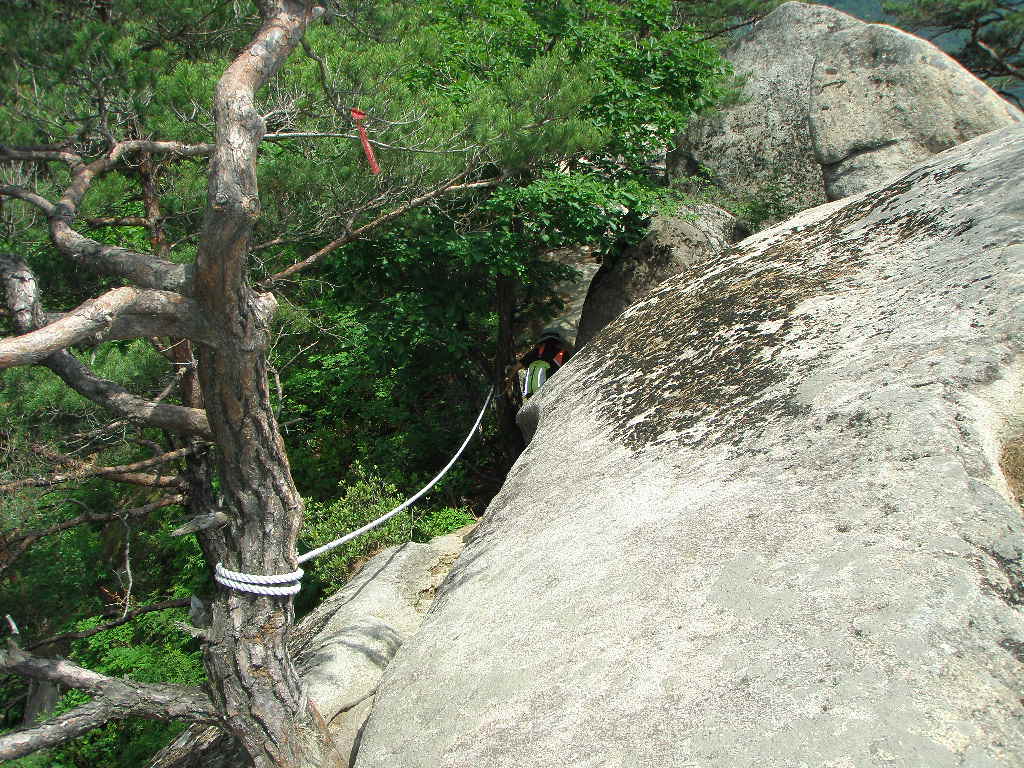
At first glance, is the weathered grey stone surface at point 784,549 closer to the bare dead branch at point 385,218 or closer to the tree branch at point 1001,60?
the bare dead branch at point 385,218

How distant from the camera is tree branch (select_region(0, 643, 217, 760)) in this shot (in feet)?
9.64

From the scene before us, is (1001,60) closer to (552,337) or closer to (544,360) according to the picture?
(552,337)

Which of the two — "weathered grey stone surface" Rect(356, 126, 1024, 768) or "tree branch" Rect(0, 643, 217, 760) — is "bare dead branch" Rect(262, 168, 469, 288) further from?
"tree branch" Rect(0, 643, 217, 760)

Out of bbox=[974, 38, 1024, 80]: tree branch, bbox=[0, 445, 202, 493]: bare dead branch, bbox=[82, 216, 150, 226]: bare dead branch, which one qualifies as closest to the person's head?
bbox=[82, 216, 150, 226]: bare dead branch

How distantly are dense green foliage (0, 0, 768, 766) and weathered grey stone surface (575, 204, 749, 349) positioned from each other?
233 mm

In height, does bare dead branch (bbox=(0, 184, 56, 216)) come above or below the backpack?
above

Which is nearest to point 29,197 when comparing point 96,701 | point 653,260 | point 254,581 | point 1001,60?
point 254,581

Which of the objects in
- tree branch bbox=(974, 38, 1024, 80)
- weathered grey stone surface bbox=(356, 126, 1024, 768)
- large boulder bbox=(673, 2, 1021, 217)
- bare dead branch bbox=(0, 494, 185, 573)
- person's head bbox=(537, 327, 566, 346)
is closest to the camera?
weathered grey stone surface bbox=(356, 126, 1024, 768)

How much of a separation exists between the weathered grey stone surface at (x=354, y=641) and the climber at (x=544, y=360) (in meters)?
1.92

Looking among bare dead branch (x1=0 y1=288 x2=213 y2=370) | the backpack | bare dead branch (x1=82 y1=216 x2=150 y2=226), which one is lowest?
the backpack

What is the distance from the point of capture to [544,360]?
7.95 metres

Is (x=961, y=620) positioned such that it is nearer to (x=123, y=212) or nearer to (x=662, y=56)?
(x=123, y=212)

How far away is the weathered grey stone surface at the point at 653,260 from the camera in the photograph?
7.52m

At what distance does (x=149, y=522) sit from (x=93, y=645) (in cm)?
244
